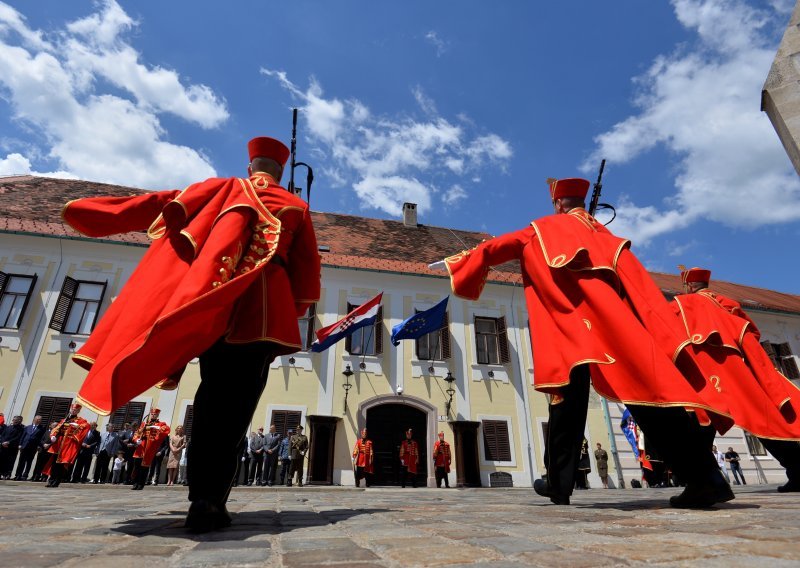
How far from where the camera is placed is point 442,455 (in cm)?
1394

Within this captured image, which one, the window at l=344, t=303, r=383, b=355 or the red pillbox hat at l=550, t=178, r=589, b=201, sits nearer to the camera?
the red pillbox hat at l=550, t=178, r=589, b=201

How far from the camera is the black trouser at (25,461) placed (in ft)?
37.9

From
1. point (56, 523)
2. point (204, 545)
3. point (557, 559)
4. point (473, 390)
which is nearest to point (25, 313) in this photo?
point (473, 390)

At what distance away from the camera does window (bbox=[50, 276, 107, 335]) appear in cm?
1443

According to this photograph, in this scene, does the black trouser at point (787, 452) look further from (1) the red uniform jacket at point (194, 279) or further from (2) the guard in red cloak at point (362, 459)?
(2) the guard in red cloak at point (362, 459)

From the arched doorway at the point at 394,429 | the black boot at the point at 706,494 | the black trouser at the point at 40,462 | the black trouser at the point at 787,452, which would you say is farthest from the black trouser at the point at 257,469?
the black boot at the point at 706,494

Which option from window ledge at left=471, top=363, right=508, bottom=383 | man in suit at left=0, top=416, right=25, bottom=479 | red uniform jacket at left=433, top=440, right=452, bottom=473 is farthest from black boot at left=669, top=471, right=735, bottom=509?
man in suit at left=0, top=416, right=25, bottom=479

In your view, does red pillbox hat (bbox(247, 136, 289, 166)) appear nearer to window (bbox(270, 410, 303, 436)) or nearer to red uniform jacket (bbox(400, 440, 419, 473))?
red uniform jacket (bbox(400, 440, 419, 473))

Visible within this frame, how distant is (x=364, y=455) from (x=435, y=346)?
471 cm

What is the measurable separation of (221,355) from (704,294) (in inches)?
192

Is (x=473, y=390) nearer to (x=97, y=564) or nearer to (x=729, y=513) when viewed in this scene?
(x=729, y=513)

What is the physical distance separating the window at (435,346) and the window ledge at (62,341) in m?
10.7

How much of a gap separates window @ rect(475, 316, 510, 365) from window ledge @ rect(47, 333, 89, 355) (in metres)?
13.0

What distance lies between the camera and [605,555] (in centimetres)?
125
